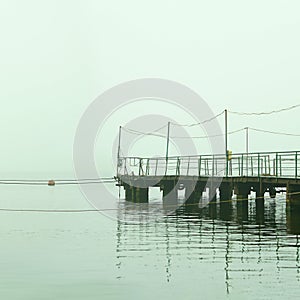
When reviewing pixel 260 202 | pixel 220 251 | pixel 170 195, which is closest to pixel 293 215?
pixel 260 202

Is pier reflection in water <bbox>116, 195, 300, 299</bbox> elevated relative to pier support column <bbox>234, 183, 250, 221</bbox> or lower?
lower

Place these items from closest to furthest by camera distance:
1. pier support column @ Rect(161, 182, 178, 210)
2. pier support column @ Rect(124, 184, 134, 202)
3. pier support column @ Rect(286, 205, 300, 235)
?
pier support column @ Rect(286, 205, 300, 235), pier support column @ Rect(161, 182, 178, 210), pier support column @ Rect(124, 184, 134, 202)

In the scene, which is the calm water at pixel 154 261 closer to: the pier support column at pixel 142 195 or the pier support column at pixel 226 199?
the pier support column at pixel 226 199

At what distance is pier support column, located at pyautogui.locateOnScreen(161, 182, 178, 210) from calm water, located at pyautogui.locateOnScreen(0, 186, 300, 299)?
1235cm

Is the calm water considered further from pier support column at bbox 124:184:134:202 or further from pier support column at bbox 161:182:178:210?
pier support column at bbox 124:184:134:202

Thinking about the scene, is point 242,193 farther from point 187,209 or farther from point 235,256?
point 235,256

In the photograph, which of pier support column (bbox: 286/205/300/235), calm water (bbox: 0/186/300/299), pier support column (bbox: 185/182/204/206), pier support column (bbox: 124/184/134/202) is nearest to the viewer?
calm water (bbox: 0/186/300/299)

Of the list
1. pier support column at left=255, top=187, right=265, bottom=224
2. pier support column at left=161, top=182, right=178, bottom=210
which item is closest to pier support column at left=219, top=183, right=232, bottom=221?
pier support column at left=255, top=187, right=265, bottom=224

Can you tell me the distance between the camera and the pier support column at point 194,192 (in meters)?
36.6

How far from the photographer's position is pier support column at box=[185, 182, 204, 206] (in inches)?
1440

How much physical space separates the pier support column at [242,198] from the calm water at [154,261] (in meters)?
3.03

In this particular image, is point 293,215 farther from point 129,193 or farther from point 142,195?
point 129,193

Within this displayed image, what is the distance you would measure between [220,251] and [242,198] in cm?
1310

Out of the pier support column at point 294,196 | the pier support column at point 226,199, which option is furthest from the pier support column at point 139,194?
the pier support column at point 294,196
